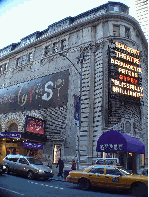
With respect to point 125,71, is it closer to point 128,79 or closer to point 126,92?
point 128,79

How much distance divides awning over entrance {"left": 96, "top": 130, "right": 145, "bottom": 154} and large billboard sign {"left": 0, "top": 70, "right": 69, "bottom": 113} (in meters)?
8.62

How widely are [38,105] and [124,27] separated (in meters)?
15.7

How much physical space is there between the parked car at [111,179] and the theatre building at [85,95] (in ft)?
18.0

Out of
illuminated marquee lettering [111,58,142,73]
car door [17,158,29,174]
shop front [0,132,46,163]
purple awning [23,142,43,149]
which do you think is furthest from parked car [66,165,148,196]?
illuminated marquee lettering [111,58,142,73]

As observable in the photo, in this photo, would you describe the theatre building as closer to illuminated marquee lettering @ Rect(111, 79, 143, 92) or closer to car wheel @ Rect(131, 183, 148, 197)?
illuminated marquee lettering @ Rect(111, 79, 143, 92)

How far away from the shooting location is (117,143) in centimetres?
1769

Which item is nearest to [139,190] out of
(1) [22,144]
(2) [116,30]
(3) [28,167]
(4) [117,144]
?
(4) [117,144]

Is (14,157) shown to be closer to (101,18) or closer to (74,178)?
(74,178)

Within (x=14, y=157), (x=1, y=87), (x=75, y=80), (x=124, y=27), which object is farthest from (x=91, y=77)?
(x=1, y=87)

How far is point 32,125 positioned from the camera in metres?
24.5

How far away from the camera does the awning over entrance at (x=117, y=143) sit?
17242mm

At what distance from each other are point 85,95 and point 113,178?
1334 centimetres

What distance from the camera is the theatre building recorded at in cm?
2209

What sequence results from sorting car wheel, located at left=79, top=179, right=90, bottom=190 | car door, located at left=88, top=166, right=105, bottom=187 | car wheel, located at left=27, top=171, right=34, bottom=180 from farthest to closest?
car wheel, located at left=27, top=171, right=34, bottom=180 < car wheel, located at left=79, top=179, right=90, bottom=190 < car door, located at left=88, top=166, right=105, bottom=187
